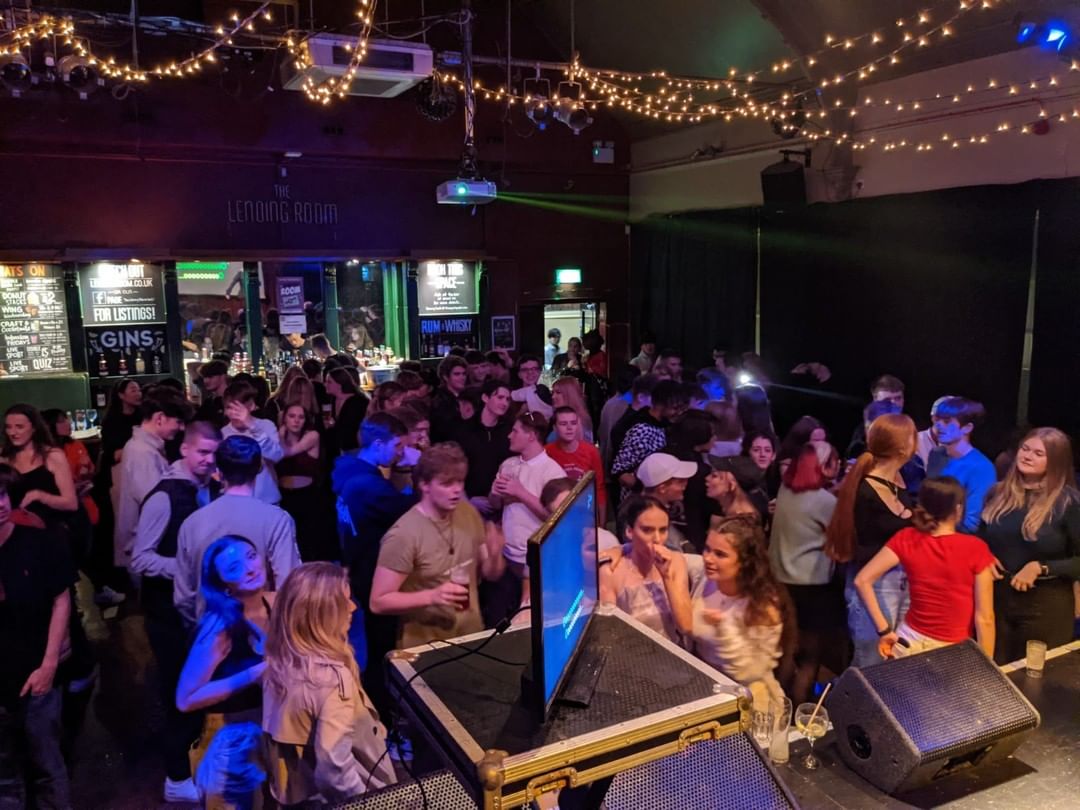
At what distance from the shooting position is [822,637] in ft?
12.7

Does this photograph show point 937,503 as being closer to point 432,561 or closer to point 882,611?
point 882,611

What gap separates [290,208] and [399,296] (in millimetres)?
1576

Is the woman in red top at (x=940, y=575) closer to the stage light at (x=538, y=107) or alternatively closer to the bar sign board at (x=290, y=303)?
the stage light at (x=538, y=107)

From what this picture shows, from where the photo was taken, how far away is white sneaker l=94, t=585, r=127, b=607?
5.54 metres

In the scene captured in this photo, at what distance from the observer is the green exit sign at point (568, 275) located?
11220mm

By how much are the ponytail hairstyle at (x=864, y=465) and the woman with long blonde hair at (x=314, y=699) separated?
2.18 metres

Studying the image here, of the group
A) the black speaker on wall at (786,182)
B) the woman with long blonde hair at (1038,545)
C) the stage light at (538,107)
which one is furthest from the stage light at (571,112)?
the woman with long blonde hair at (1038,545)

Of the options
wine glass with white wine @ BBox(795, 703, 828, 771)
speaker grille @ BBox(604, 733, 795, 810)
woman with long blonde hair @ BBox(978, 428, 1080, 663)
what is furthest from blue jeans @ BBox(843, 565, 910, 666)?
speaker grille @ BBox(604, 733, 795, 810)

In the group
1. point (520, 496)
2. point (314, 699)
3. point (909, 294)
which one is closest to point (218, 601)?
point (314, 699)

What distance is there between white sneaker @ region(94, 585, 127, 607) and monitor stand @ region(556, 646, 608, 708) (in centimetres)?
485

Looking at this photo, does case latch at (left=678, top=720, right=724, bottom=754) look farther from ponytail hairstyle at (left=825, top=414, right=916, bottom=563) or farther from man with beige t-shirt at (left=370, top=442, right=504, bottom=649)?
A: ponytail hairstyle at (left=825, top=414, right=916, bottom=563)

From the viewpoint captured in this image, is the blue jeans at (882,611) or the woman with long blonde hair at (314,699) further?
the blue jeans at (882,611)

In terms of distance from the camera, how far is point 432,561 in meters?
3.07

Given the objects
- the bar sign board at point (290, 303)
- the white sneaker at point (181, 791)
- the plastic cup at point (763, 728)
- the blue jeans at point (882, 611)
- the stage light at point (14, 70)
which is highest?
the stage light at point (14, 70)
